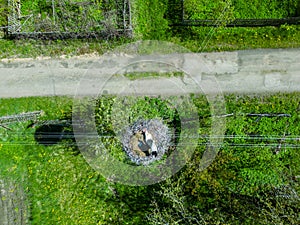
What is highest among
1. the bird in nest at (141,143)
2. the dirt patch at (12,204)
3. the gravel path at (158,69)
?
the gravel path at (158,69)

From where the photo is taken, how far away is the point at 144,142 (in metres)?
14.5

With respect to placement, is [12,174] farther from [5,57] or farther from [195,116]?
[195,116]

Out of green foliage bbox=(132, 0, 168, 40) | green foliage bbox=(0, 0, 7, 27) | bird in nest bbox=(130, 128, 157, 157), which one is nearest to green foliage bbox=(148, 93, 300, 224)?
bird in nest bbox=(130, 128, 157, 157)

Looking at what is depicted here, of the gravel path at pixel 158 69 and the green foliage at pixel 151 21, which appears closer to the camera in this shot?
the gravel path at pixel 158 69

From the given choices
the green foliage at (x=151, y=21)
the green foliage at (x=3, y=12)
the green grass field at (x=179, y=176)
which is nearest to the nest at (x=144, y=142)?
the green grass field at (x=179, y=176)

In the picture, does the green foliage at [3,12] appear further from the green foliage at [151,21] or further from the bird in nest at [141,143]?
the bird in nest at [141,143]

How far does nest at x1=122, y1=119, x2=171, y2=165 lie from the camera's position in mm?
14492

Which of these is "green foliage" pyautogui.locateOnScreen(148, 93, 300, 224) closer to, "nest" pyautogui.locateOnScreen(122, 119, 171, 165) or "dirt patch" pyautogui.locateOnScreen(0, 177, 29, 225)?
"nest" pyautogui.locateOnScreen(122, 119, 171, 165)

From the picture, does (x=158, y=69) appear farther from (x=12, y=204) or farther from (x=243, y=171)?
(x=12, y=204)

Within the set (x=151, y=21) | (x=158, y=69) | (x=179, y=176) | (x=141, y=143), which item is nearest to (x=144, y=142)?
(x=141, y=143)

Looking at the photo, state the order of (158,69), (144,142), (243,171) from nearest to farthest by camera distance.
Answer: (144,142)
(243,171)
(158,69)

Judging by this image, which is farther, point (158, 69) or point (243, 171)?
point (158, 69)

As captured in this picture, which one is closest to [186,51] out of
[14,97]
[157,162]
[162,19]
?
[162,19]

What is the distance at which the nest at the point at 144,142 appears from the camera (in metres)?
14.5
